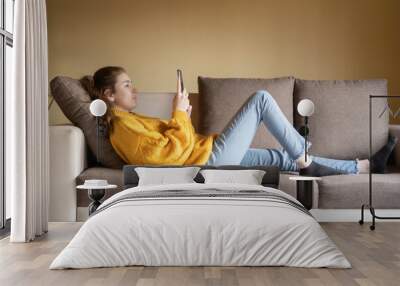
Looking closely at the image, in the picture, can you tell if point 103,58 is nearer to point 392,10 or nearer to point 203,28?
point 203,28

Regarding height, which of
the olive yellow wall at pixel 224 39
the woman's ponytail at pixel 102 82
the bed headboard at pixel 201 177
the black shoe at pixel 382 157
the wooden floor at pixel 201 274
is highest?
the olive yellow wall at pixel 224 39

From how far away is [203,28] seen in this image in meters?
6.98

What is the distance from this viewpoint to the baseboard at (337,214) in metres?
5.70

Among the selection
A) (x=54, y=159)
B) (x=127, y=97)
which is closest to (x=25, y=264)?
(x=54, y=159)

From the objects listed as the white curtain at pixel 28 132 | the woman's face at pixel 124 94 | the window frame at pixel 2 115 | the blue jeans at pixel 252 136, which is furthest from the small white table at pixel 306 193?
the window frame at pixel 2 115

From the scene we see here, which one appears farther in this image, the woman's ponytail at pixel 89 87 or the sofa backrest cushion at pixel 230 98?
the sofa backrest cushion at pixel 230 98

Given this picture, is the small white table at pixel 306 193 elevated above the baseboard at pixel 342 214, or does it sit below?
above

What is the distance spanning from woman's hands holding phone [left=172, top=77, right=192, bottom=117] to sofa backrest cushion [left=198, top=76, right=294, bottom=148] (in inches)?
4.3

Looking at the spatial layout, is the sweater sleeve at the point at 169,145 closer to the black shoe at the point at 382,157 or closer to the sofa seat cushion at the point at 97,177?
the sofa seat cushion at the point at 97,177

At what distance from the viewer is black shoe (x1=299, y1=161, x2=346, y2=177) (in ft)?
19.7

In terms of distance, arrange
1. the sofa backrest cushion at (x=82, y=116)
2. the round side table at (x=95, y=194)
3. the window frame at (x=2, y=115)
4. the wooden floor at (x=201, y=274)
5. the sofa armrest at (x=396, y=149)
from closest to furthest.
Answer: the wooden floor at (x=201, y=274) < the round side table at (x=95, y=194) < the window frame at (x=2, y=115) < the sofa backrest cushion at (x=82, y=116) < the sofa armrest at (x=396, y=149)

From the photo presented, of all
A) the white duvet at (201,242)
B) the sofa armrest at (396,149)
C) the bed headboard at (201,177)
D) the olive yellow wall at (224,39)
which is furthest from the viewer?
the olive yellow wall at (224,39)

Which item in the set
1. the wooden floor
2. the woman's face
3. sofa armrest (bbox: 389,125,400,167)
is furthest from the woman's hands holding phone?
the wooden floor

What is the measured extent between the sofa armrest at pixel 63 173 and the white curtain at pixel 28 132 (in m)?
0.30
